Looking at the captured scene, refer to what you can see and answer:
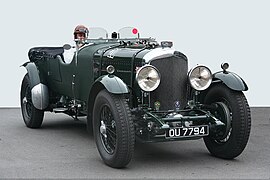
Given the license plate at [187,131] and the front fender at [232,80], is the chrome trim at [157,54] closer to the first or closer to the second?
the front fender at [232,80]

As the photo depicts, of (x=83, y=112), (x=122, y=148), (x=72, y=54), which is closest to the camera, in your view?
(x=122, y=148)

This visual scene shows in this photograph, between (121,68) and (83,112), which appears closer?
(121,68)

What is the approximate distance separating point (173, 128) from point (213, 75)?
3.90ft

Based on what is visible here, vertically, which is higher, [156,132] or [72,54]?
[72,54]

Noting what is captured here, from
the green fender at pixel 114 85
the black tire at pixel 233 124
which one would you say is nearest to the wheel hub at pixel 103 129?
the green fender at pixel 114 85

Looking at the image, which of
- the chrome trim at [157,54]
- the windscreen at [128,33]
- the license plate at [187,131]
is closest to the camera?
the license plate at [187,131]

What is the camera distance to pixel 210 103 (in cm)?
722

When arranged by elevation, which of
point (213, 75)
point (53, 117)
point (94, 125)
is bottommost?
point (53, 117)

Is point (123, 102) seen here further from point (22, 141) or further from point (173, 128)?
point (22, 141)

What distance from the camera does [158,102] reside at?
22.7 ft

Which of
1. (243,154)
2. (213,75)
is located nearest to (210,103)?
(213,75)

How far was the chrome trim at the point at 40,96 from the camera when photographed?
8.91 m

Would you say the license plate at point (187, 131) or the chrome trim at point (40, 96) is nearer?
the license plate at point (187, 131)

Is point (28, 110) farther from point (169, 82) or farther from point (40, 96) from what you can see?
point (169, 82)
